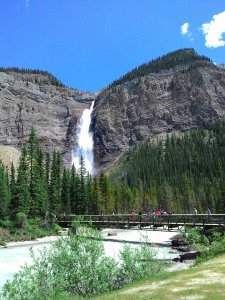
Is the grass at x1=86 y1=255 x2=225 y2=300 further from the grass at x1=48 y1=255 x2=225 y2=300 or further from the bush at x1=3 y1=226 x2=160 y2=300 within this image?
the bush at x1=3 y1=226 x2=160 y2=300

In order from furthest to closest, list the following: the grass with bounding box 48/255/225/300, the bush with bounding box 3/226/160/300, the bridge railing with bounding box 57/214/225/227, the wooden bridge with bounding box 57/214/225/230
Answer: the bridge railing with bounding box 57/214/225/227
the wooden bridge with bounding box 57/214/225/230
the bush with bounding box 3/226/160/300
the grass with bounding box 48/255/225/300

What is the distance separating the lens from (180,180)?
15438 cm

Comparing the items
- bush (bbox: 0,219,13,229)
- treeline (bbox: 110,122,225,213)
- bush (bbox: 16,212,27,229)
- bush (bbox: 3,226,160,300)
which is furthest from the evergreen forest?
bush (bbox: 3,226,160,300)

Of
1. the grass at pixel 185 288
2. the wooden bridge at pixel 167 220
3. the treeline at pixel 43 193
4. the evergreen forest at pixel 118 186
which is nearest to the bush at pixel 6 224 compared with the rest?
the evergreen forest at pixel 118 186

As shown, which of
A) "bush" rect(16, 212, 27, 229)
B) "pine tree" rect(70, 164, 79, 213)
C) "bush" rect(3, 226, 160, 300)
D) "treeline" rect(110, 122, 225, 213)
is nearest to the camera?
"bush" rect(3, 226, 160, 300)

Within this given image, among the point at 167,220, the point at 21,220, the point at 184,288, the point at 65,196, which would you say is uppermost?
the point at 65,196

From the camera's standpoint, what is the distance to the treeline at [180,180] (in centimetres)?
12738

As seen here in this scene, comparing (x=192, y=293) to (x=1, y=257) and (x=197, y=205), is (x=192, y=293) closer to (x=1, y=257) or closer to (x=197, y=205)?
(x=1, y=257)

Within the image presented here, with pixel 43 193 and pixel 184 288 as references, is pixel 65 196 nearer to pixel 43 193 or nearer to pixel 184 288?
pixel 43 193

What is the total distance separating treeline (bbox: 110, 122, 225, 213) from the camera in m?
127

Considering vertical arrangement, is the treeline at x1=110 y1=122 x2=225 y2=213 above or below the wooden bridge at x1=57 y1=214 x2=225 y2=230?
above

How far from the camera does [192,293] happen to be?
1206cm

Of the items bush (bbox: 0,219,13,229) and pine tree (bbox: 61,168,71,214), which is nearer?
bush (bbox: 0,219,13,229)

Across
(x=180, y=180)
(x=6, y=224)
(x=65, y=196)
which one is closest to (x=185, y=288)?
(x=6, y=224)
